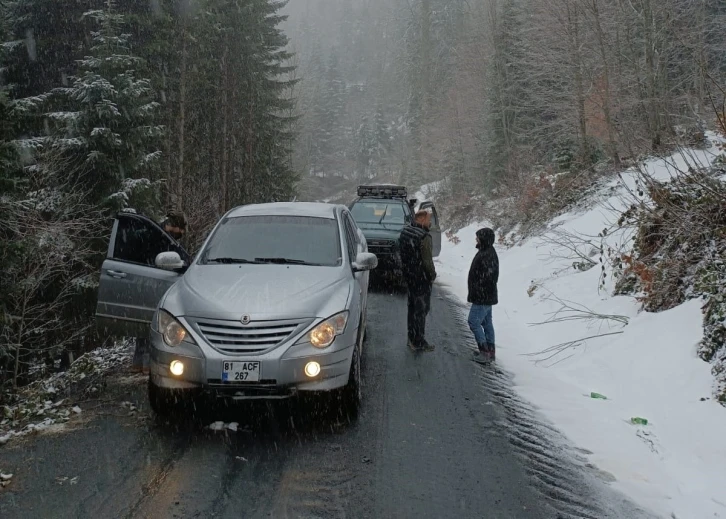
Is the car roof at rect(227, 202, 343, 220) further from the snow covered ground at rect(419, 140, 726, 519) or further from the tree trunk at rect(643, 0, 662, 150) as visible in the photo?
the tree trunk at rect(643, 0, 662, 150)

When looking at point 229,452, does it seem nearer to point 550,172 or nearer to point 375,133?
point 550,172

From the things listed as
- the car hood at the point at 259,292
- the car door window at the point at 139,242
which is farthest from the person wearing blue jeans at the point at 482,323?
the car door window at the point at 139,242

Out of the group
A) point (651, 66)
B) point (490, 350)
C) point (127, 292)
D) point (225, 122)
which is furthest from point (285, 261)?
point (225, 122)

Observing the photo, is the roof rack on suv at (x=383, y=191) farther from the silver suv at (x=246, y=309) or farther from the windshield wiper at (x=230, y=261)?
the windshield wiper at (x=230, y=261)

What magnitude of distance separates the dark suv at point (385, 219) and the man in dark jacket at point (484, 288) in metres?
4.21

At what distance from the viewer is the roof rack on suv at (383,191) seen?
16875 millimetres

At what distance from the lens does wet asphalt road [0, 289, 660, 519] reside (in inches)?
149

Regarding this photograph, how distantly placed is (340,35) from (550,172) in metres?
107

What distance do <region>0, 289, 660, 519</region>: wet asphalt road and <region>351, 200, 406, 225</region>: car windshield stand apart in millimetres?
8717

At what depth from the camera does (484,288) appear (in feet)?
24.8

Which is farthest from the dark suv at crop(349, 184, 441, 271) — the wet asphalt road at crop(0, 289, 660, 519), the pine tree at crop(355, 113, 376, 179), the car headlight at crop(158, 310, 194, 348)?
the pine tree at crop(355, 113, 376, 179)

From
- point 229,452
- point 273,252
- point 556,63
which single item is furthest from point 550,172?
point 229,452

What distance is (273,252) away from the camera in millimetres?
6062

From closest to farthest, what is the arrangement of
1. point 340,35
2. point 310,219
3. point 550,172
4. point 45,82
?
1. point 310,219
2. point 45,82
3. point 550,172
4. point 340,35
